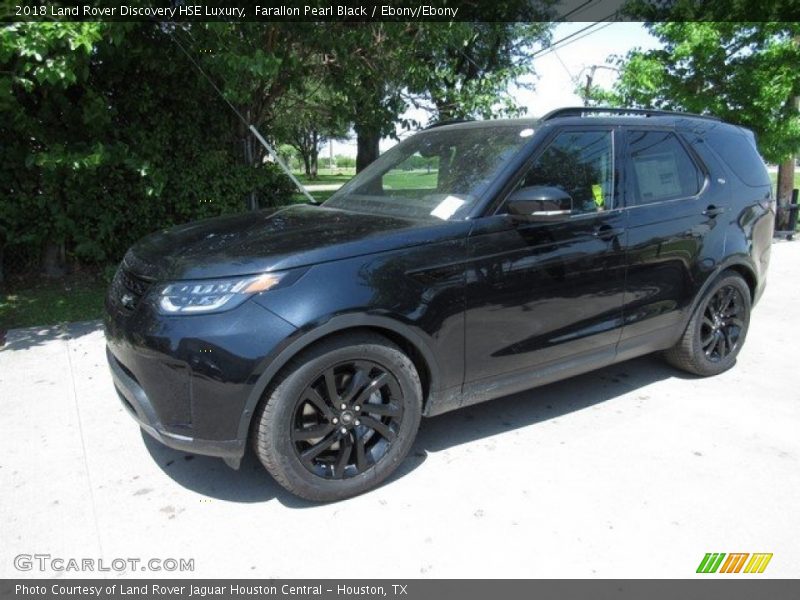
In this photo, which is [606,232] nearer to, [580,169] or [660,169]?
[580,169]

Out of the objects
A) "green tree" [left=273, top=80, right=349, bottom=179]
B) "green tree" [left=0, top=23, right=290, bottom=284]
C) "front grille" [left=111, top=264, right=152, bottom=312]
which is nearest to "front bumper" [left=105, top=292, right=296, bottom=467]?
"front grille" [left=111, top=264, right=152, bottom=312]

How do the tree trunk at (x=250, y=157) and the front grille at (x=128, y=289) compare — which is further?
the tree trunk at (x=250, y=157)

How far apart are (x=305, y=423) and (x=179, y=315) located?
784 millimetres

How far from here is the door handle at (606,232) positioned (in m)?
3.48

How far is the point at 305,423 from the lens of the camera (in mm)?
2867

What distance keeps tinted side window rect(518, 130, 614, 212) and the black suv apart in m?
0.01

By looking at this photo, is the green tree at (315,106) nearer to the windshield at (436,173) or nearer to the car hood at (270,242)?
the windshield at (436,173)

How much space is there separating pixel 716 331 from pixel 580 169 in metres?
1.83

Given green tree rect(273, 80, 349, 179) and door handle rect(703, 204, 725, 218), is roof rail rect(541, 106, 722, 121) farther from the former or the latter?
green tree rect(273, 80, 349, 179)

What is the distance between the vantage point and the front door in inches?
122

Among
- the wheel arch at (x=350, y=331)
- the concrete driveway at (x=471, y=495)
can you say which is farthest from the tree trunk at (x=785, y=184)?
the wheel arch at (x=350, y=331)

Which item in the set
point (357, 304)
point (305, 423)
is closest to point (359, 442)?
point (305, 423)

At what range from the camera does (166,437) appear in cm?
267

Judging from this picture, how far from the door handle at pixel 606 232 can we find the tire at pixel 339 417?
4.69 feet
